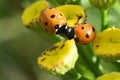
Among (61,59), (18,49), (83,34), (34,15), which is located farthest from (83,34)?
(18,49)

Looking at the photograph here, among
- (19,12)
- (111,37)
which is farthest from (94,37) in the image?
(19,12)

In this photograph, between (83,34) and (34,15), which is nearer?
(83,34)

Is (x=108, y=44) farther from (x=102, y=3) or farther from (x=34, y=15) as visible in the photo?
(x=34, y=15)

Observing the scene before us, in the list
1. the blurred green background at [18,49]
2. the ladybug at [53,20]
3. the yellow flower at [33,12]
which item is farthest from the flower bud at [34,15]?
the blurred green background at [18,49]

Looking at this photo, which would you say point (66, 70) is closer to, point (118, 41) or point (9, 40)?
point (118, 41)

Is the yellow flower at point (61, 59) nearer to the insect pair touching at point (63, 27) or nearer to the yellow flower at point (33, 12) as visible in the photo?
the insect pair touching at point (63, 27)

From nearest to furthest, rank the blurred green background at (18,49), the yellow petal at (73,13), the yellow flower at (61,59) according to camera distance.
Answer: the yellow flower at (61,59) → the yellow petal at (73,13) → the blurred green background at (18,49)
